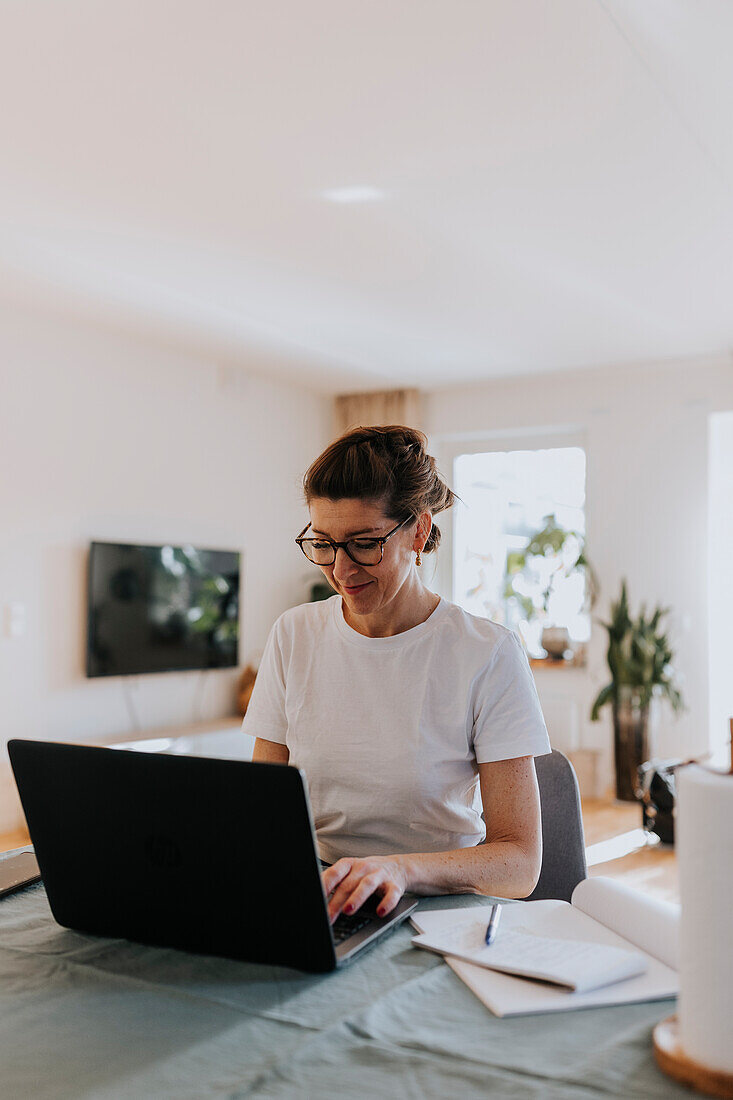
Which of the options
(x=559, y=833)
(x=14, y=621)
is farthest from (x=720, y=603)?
(x=559, y=833)

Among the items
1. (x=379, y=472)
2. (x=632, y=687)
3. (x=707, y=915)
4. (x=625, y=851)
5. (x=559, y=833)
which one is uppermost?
(x=379, y=472)

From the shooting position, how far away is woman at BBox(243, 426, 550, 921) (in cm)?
139

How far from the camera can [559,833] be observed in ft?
5.20

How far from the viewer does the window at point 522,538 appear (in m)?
5.95

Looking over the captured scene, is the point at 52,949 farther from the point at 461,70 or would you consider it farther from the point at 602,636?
the point at 602,636

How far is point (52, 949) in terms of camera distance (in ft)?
3.37

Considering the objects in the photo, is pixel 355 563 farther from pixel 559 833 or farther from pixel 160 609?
pixel 160 609

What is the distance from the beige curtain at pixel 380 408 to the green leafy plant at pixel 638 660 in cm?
188

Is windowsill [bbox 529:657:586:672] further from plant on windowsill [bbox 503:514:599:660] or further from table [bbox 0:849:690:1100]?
table [bbox 0:849:690:1100]

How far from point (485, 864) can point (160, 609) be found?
4079 millimetres

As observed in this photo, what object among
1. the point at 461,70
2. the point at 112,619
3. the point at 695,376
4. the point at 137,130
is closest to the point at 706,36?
the point at 461,70

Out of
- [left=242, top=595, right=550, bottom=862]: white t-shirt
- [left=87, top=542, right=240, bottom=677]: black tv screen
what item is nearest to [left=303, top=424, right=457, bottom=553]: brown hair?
[left=242, top=595, right=550, bottom=862]: white t-shirt

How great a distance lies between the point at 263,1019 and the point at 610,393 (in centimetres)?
537

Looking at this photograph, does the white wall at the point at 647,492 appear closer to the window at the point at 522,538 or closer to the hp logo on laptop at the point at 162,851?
the window at the point at 522,538
